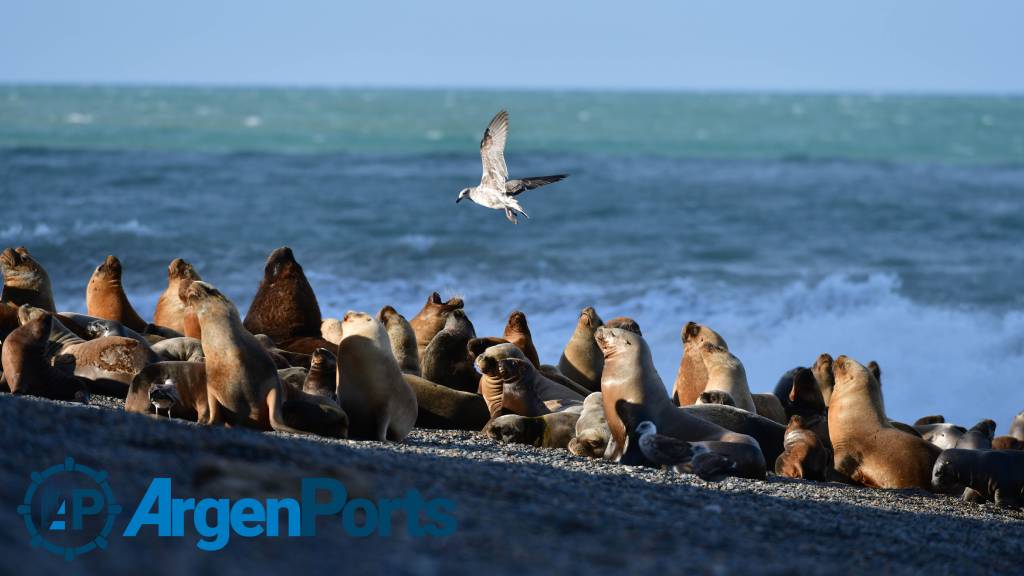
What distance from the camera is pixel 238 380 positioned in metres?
7.29

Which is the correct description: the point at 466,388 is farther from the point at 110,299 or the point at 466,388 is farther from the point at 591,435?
the point at 110,299

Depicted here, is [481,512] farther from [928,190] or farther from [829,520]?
[928,190]

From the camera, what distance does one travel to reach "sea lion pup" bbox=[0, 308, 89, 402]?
8.14m

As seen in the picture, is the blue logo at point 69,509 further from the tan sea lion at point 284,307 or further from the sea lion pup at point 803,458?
the tan sea lion at point 284,307

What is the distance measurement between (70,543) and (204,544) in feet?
1.35

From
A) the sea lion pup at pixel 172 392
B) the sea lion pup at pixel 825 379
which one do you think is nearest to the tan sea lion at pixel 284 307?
the sea lion pup at pixel 172 392

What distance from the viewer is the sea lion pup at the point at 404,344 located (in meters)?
9.97

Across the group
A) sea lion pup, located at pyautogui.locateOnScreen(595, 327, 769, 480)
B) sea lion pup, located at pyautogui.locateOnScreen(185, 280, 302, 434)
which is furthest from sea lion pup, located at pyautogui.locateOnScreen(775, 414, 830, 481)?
sea lion pup, located at pyautogui.locateOnScreen(185, 280, 302, 434)

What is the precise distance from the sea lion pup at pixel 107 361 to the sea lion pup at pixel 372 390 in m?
1.59

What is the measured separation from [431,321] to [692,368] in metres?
2.34

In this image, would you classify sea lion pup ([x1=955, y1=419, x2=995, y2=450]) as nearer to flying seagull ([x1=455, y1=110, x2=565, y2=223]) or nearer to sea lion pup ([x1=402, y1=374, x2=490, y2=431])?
sea lion pup ([x1=402, y1=374, x2=490, y2=431])

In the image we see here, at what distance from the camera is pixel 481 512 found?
16.2 feet

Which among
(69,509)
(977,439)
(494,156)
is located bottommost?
(69,509)

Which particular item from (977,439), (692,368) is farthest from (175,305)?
(977,439)
